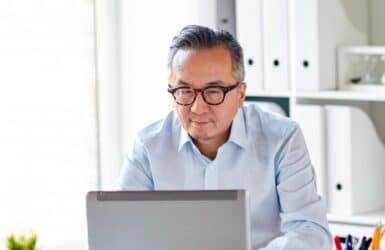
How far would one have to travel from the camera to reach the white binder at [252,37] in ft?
12.0

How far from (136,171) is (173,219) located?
593mm

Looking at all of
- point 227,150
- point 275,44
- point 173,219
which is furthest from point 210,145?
point 275,44

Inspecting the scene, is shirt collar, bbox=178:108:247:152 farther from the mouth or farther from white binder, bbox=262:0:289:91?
white binder, bbox=262:0:289:91

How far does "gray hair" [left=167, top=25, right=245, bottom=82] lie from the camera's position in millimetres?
2352

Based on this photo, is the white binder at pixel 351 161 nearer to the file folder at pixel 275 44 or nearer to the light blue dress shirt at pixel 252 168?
the file folder at pixel 275 44

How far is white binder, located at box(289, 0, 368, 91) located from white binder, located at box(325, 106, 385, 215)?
12cm

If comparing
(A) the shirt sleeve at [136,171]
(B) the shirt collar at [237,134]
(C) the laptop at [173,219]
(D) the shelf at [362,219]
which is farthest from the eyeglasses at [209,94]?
(D) the shelf at [362,219]

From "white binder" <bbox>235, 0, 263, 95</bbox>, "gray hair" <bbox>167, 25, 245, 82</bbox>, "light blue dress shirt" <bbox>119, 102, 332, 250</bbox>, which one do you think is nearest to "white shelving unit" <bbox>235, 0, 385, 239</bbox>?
"white binder" <bbox>235, 0, 263, 95</bbox>

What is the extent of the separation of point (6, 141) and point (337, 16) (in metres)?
1.27

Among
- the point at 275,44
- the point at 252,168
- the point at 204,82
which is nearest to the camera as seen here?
the point at 204,82

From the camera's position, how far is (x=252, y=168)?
2469mm

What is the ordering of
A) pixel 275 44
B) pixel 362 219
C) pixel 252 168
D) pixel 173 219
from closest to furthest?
1. pixel 173 219
2. pixel 252 168
3. pixel 362 219
4. pixel 275 44

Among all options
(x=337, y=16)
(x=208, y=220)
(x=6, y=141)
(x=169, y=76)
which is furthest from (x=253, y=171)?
(x=6, y=141)

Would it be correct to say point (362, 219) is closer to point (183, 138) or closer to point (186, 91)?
point (183, 138)
